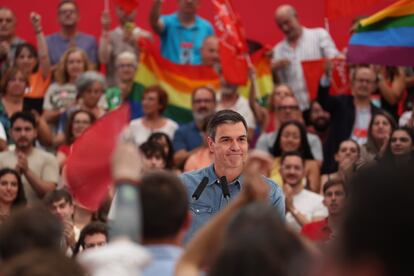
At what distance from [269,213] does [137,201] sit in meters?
0.41

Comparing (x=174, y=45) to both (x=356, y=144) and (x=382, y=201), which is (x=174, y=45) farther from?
(x=382, y=201)

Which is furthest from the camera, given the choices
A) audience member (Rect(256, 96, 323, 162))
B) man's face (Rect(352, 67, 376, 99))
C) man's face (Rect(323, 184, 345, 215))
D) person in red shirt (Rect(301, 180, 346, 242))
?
man's face (Rect(352, 67, 376, 99))

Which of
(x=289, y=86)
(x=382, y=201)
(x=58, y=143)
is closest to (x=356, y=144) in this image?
(x=289, y=86)

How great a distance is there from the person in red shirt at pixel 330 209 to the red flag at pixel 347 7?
221 centimetres

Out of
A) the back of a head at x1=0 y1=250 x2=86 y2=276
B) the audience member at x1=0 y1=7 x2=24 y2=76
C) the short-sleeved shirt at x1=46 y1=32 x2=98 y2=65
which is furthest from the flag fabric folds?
the back of a head at x1=0 y1=250 x2=86 y2=276

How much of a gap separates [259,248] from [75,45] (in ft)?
36.2

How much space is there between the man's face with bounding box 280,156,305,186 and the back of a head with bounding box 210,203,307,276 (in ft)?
25.4

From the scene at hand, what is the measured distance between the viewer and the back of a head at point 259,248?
12.5 ft

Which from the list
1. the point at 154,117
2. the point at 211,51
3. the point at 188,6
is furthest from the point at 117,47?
the point at 154,117

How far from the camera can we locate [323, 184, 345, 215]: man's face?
34.3 ft

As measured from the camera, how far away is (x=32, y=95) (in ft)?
46.5

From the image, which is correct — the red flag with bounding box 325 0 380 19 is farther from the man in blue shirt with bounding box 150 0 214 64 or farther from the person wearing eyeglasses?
the man in blue shirt with bounding box 150 0 214 64

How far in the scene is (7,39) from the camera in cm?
1464

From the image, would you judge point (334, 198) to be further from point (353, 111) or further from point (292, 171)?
point (353, 111)
